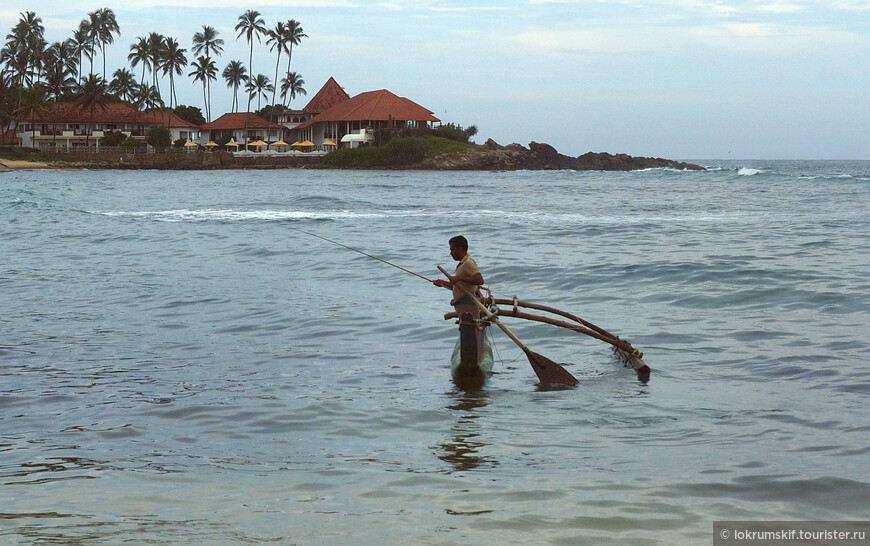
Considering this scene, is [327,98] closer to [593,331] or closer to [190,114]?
[190,114]

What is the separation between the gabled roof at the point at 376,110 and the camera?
324 ft

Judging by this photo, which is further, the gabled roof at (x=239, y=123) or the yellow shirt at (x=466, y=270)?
the gabled roof at (x=239, y=123)

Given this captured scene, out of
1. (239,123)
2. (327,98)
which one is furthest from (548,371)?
(327,98)

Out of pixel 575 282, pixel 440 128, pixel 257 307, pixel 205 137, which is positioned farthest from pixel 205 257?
pixel 205 137

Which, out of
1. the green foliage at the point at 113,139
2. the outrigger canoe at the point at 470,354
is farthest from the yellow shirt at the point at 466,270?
the green foliage at the point at 113,139

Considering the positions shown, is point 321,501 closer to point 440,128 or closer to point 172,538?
point 172,538

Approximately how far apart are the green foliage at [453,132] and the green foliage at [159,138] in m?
30.4

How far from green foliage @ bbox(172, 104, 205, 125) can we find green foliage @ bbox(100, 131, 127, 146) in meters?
19.1

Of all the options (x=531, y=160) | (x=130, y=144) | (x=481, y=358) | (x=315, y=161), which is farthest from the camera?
(x=531, y=160)

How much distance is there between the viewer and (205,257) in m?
20.4

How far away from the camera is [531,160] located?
330 feet

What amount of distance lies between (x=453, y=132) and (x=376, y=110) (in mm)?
9732

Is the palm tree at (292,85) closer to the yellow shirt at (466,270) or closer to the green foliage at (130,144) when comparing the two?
the green foliage at (130,144)

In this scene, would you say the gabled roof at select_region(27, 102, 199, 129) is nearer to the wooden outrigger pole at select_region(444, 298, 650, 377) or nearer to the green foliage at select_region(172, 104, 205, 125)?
the green foliage at select_region(172, 104, 205, 125)
